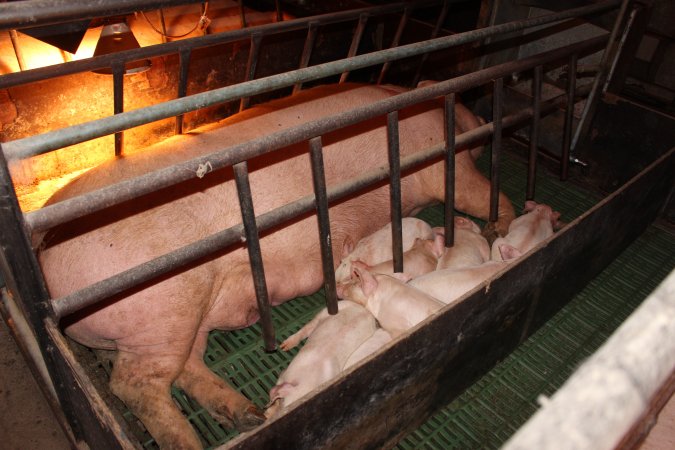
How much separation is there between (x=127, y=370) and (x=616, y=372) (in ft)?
6.33

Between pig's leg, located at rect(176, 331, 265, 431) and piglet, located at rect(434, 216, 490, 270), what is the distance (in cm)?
112

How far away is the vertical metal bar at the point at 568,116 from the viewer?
2.96 meters

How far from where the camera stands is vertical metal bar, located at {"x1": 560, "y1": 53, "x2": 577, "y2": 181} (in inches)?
116

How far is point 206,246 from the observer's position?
5.71ft

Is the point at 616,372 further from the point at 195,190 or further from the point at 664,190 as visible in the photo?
the point at 664,190

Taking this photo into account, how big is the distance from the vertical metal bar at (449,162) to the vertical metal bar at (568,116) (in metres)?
1.04

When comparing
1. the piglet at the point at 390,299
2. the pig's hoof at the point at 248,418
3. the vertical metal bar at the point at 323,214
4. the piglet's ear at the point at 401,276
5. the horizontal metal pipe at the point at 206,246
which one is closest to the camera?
the horizontal metal pipe at the point at 206,246

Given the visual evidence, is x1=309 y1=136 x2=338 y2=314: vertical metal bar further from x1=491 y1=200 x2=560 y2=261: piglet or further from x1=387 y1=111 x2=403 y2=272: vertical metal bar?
x1=491 y1=200 x2=560 y2=261: piglet

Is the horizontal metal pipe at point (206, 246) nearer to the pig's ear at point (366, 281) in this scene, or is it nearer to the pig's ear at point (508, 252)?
the pig's ear at point (366, 281)

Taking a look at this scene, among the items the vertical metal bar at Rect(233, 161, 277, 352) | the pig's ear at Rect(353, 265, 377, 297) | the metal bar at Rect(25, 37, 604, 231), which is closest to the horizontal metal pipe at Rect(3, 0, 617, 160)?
the metal bar at Rect(25, 37, 604, 231)

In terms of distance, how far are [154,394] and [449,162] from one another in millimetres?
1584

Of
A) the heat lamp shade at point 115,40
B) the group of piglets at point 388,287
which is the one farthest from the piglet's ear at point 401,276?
the heat lamp shade at point 115,40

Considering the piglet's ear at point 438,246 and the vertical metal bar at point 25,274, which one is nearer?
the vertical metal bar at point 25,274

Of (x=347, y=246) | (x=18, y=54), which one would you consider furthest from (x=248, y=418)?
(x=18, y=54)
